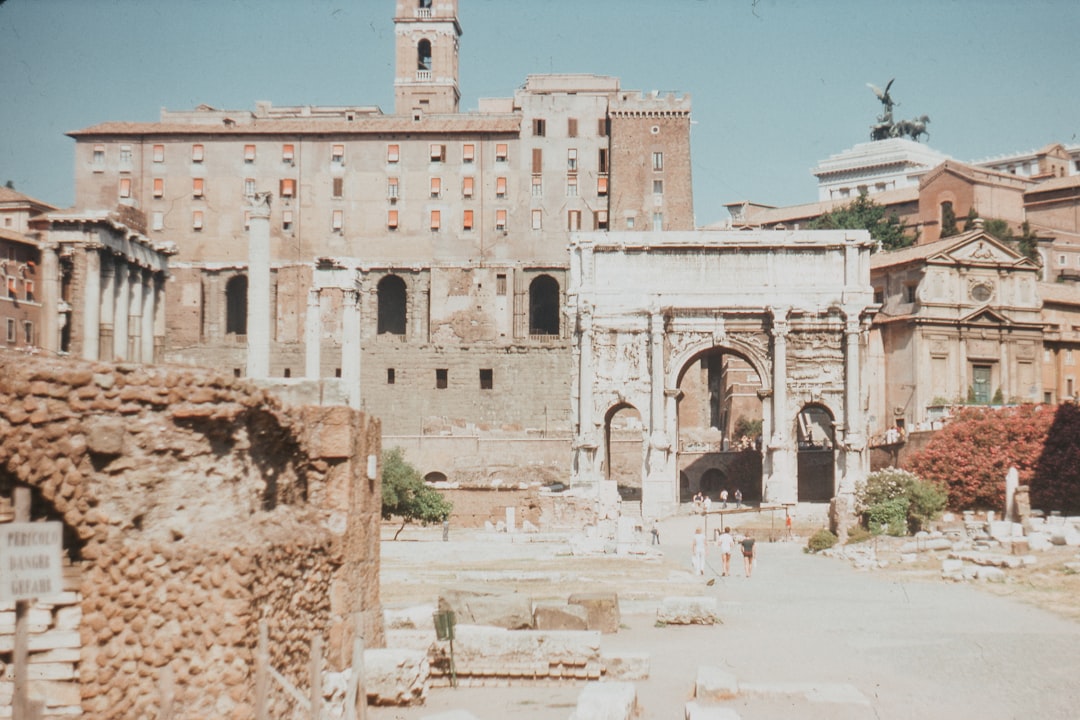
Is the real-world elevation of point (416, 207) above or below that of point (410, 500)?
above

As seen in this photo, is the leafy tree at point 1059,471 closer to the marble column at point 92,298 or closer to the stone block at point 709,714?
the marble column at point 92,298

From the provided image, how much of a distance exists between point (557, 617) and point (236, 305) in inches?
2083

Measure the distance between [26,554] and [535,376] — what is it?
185 feet

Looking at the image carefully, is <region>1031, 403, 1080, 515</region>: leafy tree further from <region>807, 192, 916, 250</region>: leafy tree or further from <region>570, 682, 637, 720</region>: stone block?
<region>570, 682, 637, 720</region>: stone block

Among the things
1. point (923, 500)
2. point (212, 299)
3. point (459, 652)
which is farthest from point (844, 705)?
point (212, 299)

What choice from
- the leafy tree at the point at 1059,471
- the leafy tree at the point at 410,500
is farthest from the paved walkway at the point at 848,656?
the leafy tree at the point at 410,500

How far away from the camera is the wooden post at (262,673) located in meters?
8.74

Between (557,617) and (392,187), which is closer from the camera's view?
(557,617)

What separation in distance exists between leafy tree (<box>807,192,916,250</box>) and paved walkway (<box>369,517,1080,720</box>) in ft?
150

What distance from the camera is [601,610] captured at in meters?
18.5

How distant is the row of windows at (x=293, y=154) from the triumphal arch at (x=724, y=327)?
19348mm

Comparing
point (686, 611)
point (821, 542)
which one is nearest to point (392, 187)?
point (821, 542)

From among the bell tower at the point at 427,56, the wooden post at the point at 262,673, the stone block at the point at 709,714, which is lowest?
the stone block at the point at 709,714

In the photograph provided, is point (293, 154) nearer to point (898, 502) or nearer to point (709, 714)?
point (898, 502)
